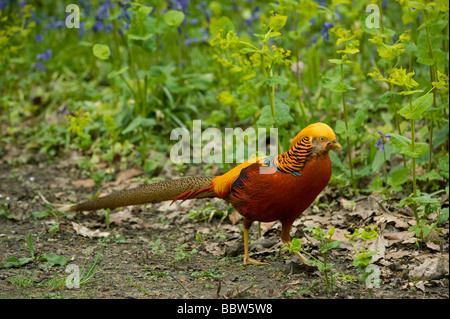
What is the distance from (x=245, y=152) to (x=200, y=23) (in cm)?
309

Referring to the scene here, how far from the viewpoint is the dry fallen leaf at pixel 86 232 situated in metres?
3.62

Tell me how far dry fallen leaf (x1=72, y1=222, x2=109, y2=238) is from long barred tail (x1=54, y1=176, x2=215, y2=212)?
16cm

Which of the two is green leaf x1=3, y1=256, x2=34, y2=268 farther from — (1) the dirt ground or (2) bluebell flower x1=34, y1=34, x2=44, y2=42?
(2) bluebell flower x1=34, y1=34, x2=44, y2=42

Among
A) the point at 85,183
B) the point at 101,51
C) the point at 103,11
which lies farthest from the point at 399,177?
the point at 103,11

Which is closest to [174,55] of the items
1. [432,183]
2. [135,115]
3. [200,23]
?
[200,23]

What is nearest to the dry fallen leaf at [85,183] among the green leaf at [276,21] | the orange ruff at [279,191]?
the orange ruff at [279,191]

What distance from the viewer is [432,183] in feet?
12.2

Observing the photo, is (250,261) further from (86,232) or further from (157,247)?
(86,232)

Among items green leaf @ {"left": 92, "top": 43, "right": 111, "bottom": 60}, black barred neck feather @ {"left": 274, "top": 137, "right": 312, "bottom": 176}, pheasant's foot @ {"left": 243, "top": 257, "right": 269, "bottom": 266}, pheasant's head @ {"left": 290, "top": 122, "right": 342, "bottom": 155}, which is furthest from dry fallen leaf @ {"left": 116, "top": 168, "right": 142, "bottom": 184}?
pheasant's head @ {"left": 290, "top": 122, "right": 342, "bottom": 155}

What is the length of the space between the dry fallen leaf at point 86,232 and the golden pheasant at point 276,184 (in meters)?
0.50

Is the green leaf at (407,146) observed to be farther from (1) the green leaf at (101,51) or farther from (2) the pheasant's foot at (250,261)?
(1) the green leaf at (101,51)

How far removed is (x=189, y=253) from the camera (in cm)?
339

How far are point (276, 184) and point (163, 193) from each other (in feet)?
2.94

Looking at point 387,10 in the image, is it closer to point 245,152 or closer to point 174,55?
point 174,55
